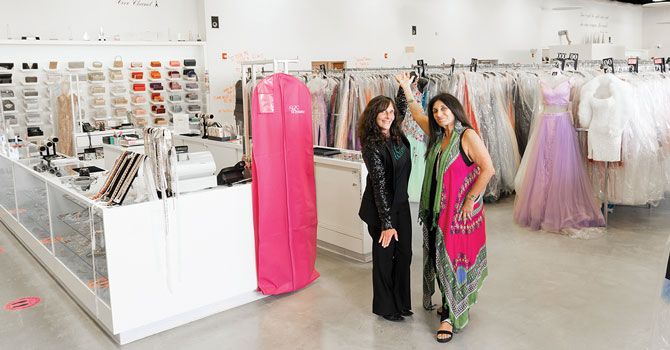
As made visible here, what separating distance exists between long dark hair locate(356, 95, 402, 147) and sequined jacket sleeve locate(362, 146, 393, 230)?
0.07m

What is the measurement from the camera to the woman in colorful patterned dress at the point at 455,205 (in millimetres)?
3463

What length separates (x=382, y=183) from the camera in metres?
3.62

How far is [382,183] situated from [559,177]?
3001 mm

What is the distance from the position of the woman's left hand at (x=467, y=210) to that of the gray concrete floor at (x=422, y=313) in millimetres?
806

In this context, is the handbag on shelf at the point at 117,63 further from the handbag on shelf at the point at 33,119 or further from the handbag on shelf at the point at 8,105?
the handbag on shelf at the point at 8,105

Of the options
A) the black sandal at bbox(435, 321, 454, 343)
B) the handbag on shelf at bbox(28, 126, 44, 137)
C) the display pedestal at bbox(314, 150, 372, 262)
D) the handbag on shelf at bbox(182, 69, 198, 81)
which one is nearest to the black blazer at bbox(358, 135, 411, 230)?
the black sandal at bbox(435, 321, 454, 343)

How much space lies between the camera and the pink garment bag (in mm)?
4254

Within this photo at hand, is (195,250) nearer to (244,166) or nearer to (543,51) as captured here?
(244,166)

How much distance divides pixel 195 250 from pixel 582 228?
12.9 ft

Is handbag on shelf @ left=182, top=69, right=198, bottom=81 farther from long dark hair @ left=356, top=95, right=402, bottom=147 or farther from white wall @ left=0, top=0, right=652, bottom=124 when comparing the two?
long dark hair @ left=356, top=95, right=402, bottom=147

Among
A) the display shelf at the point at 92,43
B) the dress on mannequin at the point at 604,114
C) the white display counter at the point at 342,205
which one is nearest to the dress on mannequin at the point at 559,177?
the dress on mannequin at the point at 604,114

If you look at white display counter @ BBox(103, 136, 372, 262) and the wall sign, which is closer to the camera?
white display counter @ BBox(103, 136, 372, 262)

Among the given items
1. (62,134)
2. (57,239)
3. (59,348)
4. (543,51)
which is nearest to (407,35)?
(543,51)

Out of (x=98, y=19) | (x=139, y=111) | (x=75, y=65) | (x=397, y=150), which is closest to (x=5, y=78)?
(x=75, y=65)
